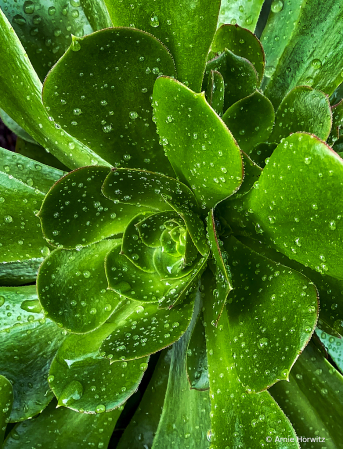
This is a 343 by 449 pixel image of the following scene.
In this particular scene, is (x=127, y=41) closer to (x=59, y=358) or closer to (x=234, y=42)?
(x=234, y=42)

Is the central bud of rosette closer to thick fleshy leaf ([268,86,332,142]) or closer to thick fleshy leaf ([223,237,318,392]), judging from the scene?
thick fleshy leaf ([223,237,318,392])

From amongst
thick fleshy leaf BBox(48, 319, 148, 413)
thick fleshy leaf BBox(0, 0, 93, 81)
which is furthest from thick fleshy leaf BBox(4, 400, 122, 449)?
thick fleshy leaf BBox(0, 0, 93, 81)

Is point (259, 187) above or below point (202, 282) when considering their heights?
above

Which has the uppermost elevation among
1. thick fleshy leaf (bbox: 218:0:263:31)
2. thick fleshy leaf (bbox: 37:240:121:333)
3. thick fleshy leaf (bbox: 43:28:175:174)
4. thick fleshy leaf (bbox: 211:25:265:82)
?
thick fleshy leaf (bbox: 218:0:263:31)

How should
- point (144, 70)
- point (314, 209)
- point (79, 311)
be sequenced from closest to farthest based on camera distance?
1. point (314, 209)
2. point (144, 70)
3. point (79, 311)

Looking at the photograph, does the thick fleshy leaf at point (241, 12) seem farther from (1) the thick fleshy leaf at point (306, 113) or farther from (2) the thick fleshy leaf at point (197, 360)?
(2) the thick fleshy leaf at point (197, 360)

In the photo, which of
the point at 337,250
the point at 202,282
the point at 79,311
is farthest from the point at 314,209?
the point at 79,311

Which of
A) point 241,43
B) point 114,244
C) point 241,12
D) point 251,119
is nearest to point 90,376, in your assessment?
point 114,244
